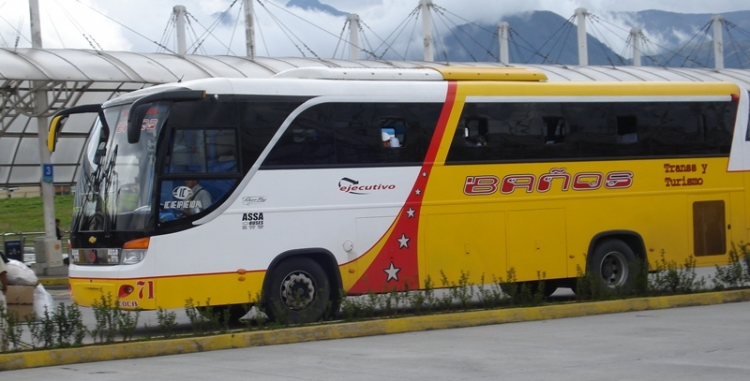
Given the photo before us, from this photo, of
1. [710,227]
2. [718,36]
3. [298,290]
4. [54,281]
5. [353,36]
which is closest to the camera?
[298,290]

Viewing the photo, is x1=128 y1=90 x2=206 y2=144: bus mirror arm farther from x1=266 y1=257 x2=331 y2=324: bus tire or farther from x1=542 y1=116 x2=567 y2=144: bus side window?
x1=542 y1=116 x2=567 y2=144: bus side window

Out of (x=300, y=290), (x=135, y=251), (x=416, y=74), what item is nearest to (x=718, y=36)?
(x=416, y=74)

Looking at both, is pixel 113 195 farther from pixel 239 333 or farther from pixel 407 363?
pixel 407 363

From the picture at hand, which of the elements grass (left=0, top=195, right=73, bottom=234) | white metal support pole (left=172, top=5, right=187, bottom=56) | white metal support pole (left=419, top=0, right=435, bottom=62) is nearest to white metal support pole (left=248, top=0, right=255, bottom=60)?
white metal support pole (left=172, top=5, right=187, bottom=56)

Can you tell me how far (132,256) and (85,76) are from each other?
1604 cm

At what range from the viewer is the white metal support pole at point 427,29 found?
157ft

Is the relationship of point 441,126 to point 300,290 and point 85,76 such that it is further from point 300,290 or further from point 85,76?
point 85,76

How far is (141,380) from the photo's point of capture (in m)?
9.91

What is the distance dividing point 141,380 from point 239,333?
2.86 meters

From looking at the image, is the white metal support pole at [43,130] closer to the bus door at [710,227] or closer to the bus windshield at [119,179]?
the bus windshield at [119,179]

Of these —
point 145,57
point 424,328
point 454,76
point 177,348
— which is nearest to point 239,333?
point 177,348

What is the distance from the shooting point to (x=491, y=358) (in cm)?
1089

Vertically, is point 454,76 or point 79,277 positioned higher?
point 454,76

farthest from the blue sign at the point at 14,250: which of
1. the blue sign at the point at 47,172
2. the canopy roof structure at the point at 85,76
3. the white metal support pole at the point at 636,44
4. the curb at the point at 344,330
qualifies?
the white metal support pole at the point at 636,44
